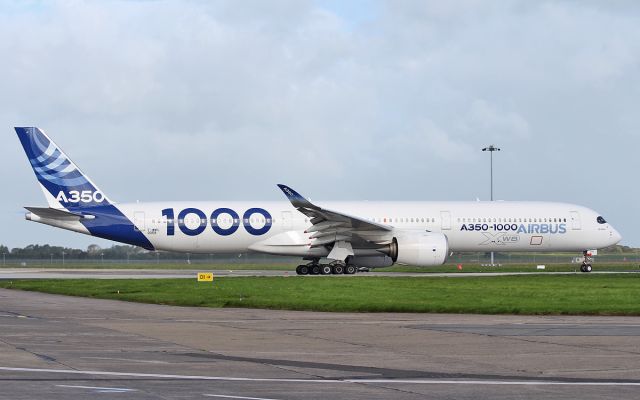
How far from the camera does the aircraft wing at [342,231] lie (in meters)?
44.2

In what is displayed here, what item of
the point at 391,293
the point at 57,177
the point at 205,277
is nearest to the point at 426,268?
the point at 57,177

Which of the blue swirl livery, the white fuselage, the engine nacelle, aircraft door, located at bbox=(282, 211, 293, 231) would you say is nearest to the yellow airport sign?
the white fuselage

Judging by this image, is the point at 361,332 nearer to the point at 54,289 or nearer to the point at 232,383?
the point at 232,383

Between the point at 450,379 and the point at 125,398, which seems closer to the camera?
the point at 125,398

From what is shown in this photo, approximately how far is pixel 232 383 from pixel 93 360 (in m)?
2.92

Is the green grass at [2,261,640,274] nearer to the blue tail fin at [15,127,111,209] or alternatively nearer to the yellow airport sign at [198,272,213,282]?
the blue tail fin at [15,127,111,209]

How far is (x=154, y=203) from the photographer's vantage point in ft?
157

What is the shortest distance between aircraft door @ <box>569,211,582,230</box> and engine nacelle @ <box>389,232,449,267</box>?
914 cm

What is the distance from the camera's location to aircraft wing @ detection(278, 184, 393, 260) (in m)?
44.2

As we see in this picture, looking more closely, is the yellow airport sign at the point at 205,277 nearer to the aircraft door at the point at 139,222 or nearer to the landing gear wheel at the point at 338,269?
the landing gear wheel at the point at 338,269

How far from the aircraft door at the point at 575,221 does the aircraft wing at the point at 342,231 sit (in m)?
10.5

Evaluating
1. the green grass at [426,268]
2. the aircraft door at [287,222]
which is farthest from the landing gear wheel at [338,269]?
the green grass at [426,268]

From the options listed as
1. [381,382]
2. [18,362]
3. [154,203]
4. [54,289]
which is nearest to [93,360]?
[18,362]

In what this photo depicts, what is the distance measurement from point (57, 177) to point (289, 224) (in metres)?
11.3
